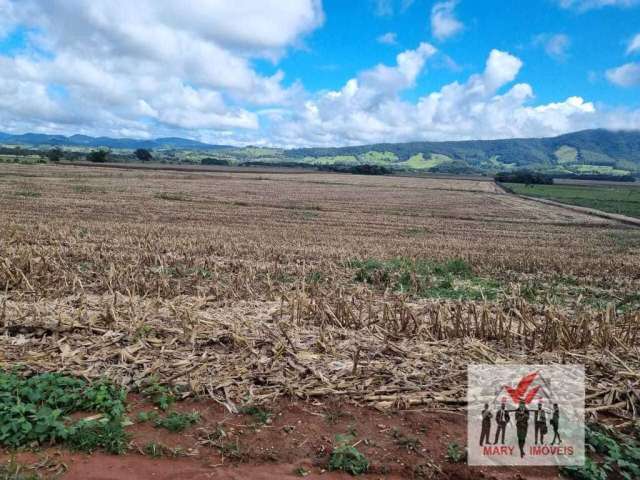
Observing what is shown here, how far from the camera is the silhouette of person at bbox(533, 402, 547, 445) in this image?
511 centimetres

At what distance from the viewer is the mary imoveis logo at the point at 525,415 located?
488 centimetres

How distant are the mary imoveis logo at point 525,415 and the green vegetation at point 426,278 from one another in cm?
422

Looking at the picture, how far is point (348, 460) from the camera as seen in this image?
15.3 feet

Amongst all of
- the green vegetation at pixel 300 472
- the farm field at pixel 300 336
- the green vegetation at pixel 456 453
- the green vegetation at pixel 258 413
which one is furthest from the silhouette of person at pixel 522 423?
the green vegetation at pixel 258 413

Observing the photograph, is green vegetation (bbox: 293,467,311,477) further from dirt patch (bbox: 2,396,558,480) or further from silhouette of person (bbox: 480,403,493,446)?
silhouette of person (bbox: 480,403,493,446)

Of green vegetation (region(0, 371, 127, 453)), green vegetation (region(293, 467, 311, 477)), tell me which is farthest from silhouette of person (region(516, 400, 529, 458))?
green vegetation (region(0, 371, 127, 453))

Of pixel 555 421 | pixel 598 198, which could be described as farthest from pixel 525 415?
pixel 598 198

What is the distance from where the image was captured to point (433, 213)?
35719mm

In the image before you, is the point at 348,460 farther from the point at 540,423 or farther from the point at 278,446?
the point at 540,423

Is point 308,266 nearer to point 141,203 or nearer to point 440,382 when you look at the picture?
point 440,382

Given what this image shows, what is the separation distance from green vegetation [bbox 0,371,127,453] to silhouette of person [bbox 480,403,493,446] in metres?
4.01

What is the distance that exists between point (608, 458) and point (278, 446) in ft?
11.5

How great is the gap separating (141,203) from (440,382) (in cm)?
2902

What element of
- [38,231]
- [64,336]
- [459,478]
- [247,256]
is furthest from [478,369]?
[38,231]
